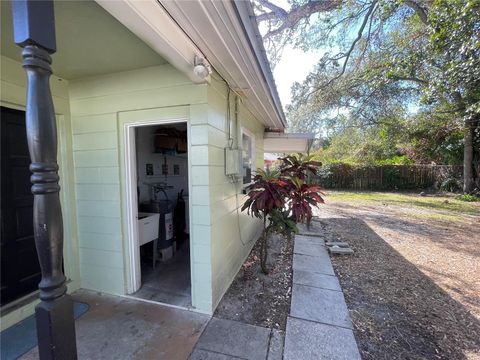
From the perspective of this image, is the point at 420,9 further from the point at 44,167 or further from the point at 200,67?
the point at 44,167

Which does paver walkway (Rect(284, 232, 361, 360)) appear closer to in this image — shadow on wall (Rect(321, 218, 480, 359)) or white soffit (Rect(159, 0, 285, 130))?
shadow on wall (Rect(321, 218, 480, 359))

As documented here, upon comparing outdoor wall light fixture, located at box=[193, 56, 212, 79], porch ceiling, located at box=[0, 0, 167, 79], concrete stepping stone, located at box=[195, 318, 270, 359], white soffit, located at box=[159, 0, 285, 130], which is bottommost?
concrete stepping stone, located at box=[195, 318, 270, 359]

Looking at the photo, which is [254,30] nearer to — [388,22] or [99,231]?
[99,231]

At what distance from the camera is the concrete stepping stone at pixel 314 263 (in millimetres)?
3424

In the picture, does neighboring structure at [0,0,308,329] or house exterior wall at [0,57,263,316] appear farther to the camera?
house exterior wall at [0,57,263,316]

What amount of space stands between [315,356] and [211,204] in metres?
1.58

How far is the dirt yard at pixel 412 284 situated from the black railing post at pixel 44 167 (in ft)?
7.42

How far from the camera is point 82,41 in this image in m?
→ 1.84

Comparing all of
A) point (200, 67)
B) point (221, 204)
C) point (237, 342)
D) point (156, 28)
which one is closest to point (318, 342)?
point (237, 342)

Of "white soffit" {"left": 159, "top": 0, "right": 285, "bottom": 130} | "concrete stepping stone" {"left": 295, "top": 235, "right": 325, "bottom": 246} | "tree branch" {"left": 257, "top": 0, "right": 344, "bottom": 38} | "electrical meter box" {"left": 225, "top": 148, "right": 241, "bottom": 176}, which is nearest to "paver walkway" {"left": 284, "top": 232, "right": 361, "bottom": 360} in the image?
"concrete stepping stone" {"left": 295, "top": 235, "right": 325, "bottom": 246}

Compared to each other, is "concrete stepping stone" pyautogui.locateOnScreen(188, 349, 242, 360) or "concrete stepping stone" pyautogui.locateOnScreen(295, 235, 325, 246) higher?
"concrete stepping stone" pyautogui.locateOnScreen(295, 235, 325, 246)

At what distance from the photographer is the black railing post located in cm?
85

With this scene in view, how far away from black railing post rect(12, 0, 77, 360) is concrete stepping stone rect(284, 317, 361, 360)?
1.71 metres

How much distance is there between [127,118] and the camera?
254 centimetres
